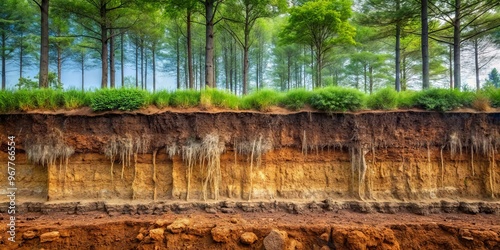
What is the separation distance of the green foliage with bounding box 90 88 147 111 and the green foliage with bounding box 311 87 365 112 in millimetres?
5559

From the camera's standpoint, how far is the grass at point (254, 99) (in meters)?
7.16

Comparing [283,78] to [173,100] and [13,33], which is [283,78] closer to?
[173,100]

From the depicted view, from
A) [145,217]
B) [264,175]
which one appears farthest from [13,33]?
[264,175]

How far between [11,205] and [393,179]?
456 inches

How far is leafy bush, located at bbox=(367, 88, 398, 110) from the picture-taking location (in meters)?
7.51

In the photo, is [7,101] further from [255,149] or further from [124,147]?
[255,149]

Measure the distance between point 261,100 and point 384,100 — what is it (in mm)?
4005

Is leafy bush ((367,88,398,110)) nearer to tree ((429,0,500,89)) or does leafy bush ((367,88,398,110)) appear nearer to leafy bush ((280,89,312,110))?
leafy bush ((280,89,312,110))

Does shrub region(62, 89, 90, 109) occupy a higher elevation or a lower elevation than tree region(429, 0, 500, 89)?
lower

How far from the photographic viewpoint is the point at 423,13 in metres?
10.4

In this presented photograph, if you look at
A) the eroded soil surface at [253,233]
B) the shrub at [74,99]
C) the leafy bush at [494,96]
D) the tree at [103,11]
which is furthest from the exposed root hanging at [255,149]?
the tree at [103,11]

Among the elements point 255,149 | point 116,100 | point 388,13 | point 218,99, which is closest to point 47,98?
point 116,100

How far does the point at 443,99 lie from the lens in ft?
23.9

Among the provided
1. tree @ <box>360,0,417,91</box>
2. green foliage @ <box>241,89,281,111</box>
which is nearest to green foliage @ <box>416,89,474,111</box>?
green foliage @ <box>241,89,281,111</box>
